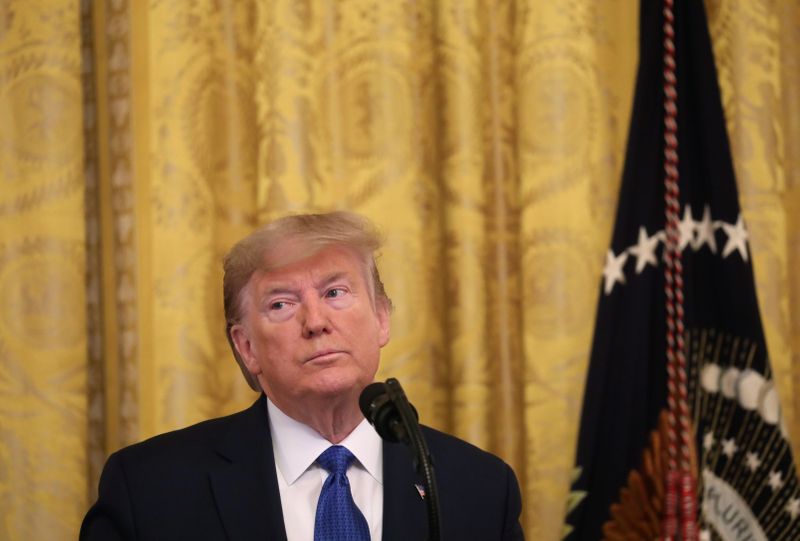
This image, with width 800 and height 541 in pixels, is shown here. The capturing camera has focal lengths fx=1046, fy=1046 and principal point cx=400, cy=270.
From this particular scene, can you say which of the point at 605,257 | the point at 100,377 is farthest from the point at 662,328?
the point at 100,377

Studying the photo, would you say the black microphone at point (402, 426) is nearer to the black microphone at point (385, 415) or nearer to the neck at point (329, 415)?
the black microphone at point (385, 415)

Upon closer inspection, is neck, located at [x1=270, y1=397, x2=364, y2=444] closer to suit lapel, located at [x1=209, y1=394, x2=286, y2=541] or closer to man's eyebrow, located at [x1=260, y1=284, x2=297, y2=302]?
suit lapel, located at [x1=209, y1=394, x2=286, y2=541]

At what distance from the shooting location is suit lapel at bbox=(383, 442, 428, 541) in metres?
1.88

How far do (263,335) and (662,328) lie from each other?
119cm

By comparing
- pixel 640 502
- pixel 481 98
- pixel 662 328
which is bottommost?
pixel 640 502

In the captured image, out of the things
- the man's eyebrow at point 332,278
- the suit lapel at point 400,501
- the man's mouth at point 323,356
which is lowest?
the suit lapel at point 400,501

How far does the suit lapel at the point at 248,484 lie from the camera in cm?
182

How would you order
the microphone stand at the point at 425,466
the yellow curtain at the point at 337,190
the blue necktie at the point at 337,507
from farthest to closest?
1. the yellow curtain at the point at 337,190
2. the blue necktie at the point at 337,507
3. the microphone stand at the point at 425,466

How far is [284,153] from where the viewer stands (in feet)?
8.55

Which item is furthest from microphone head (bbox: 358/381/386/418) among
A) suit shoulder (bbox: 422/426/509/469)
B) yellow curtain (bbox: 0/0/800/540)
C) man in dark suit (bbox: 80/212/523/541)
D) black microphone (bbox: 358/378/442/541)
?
yellow curtain (bbox: 0/0/800/540)

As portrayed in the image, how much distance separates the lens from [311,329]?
1.83 meters

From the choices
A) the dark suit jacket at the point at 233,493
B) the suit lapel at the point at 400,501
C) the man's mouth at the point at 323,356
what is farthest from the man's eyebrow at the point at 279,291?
the suit lapel at the point at 400,501

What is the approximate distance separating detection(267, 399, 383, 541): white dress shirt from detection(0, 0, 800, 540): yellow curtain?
2.25 ft

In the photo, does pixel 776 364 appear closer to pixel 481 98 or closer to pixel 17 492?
pixel 481 98
